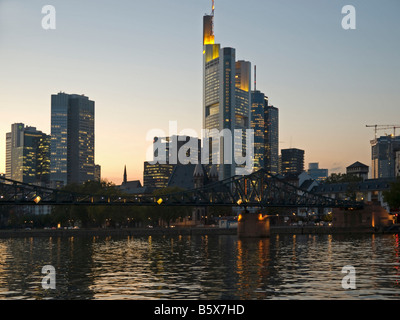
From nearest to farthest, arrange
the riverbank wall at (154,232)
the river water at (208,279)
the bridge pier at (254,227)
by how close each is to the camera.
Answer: the river water at (208,279) < the bridge pier at (254,227) < the riverbank wall at (154,232)

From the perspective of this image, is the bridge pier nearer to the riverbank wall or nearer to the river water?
the riverbank wall

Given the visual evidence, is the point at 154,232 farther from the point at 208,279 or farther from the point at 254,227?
the point at 208,279

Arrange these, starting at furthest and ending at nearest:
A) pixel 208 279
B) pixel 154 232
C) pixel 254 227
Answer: pixel 154 232, pixel 254 227, pixel 208 279

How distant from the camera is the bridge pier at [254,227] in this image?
474ft

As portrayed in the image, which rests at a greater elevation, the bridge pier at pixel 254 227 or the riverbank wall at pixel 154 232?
the bridge pier at pixel 254 227

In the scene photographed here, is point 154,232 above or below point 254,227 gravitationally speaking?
below

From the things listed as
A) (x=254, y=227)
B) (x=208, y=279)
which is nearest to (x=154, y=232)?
(x=254, y=227)

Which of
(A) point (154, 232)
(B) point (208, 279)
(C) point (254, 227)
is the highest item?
(B) point (208, 279)

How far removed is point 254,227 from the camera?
145m

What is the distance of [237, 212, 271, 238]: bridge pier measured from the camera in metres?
144

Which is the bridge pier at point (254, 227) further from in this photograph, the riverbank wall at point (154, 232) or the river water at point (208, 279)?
the river water at point (208, 279)

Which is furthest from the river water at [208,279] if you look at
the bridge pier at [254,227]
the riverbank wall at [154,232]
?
the riverbank wall at [154,232]

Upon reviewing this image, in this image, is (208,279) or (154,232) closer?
(208,279)
